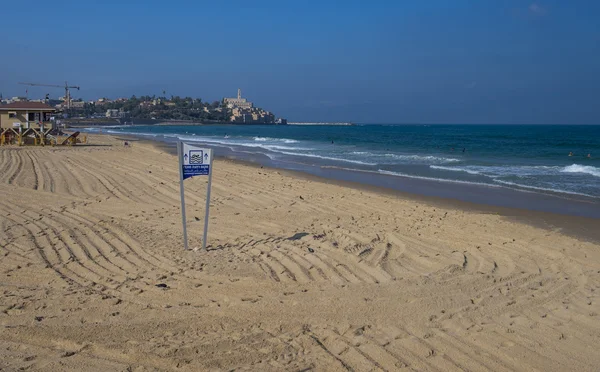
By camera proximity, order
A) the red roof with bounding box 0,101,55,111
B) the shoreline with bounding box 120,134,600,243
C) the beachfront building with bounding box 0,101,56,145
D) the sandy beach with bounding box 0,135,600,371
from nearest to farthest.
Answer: the sandy beach with bounding box 0,135,600,371
the shoreline with bounding box 120,134,600,243
the beachfront building with bounding box 0,101,56,145
the red roof with bounding box 0,101,55,111

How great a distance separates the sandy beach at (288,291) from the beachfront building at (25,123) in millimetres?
20715

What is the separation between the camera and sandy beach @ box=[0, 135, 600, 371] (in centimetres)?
416

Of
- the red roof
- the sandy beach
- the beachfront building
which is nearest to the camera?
the sandy beach

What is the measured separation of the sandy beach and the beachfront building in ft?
68.0

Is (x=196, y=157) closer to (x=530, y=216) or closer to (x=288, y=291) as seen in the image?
(x=288, y=291)

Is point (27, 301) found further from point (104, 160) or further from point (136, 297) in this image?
point (104, 160)

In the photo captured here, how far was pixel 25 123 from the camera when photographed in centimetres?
3073

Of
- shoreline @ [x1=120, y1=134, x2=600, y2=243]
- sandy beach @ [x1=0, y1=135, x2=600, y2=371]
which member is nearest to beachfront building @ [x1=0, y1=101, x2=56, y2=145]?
sandy beach @ [x1=0, y1=135, x2=600, y2=371]

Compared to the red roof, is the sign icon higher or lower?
lower

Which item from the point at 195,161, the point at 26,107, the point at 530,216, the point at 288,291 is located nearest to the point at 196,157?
the point at 195,161

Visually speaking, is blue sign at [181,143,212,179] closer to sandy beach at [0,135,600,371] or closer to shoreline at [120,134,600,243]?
sandy beach at [0,135,600,371]

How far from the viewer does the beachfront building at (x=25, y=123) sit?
28438 mm

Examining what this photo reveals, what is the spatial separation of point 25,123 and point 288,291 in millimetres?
30417

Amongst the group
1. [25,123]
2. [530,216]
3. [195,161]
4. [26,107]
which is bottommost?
[530,216]
